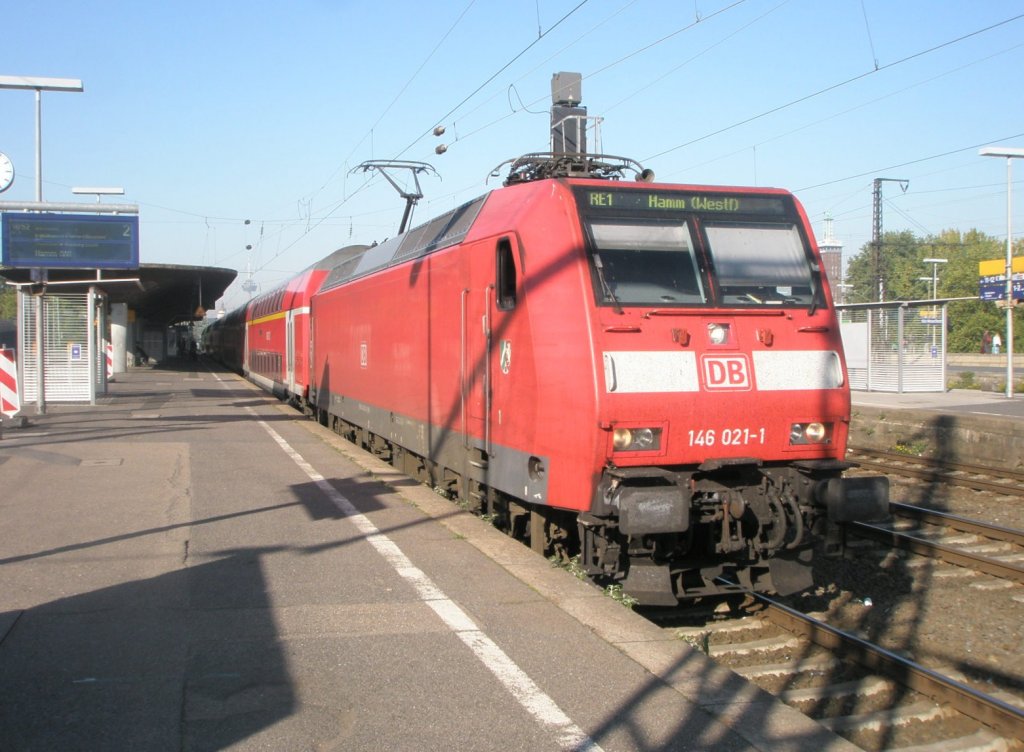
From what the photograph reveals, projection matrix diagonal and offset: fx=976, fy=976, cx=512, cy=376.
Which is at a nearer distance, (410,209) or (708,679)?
(708,679)

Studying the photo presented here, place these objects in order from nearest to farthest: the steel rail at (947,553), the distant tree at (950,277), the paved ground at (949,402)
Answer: the steel rail at (947,553) < the paved ground at (949,402) < the distant tree at (950,277)

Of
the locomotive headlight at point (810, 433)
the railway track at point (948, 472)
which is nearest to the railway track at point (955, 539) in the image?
the railway track at point (948, 472)

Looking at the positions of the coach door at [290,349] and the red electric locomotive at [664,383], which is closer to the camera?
the red electric locomotive at [664,383]

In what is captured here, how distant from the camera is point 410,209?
74.2 feet

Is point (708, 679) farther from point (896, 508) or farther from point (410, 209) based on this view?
point (410, 209)

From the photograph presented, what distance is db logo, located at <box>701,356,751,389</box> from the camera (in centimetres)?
682

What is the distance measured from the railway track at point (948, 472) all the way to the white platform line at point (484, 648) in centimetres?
781

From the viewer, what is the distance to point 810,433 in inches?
281

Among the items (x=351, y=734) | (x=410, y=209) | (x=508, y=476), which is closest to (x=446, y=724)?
Answer: (x=351, y=734)

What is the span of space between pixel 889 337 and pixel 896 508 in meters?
15.7

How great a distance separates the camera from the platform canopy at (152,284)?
24917mm

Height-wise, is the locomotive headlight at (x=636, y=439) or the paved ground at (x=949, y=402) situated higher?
the locomotive headlight at (x=636, y=439)

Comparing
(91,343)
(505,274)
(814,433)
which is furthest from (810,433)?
(91,343)

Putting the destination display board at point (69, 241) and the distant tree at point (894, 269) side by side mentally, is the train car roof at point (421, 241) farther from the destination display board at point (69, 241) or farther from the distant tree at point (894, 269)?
the distant tree at point (894, 269)
